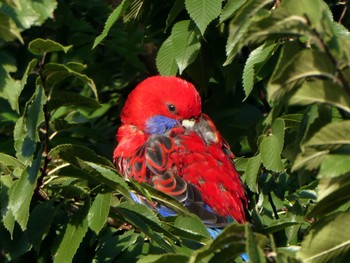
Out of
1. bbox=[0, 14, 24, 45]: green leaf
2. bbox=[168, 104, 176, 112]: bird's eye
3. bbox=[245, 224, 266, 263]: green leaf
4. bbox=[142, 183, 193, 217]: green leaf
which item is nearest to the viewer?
bbox=[245, 224, 266, 263]: green leaf

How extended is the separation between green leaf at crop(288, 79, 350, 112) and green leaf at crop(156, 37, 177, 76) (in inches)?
68.6

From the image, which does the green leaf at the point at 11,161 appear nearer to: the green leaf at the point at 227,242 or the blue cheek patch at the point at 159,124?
the green leaf at the point at 227,242

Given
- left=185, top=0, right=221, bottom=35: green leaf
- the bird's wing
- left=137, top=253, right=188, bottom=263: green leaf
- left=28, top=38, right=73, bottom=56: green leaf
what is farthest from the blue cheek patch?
left=137, top=253, right=188, bottom=263: green leaf

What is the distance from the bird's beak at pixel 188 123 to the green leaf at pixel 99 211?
→ 168cm

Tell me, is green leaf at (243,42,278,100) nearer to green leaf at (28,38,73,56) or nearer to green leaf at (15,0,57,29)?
green leaf at (15,0,57,29)

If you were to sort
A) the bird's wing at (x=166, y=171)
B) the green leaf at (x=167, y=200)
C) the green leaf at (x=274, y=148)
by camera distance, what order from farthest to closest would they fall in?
1. the bird's wing at (x=166, y=171)
2. the green leaf at (x=274, y=148)
3. the green leaf at (x=167, y=200)

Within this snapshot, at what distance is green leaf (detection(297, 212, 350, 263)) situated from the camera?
1410mm

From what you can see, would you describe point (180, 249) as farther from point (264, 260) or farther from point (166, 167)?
point (166, 167)

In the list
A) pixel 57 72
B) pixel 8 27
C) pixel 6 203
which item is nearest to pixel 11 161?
pixel 6 203

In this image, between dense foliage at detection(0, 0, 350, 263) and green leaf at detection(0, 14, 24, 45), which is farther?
green leaf at detection(0, 14, 24, 45)

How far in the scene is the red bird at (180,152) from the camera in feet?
9.94

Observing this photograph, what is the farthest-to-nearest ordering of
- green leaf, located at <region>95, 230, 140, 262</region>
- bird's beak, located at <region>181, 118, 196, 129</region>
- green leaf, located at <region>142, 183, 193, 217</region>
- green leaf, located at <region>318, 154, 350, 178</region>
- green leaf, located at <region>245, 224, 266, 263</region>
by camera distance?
bird's beak, located at <region>181, 118, 196, 129</region> < green leaf, located at <region>95, 230, 140, 262</region> < green leaf, located at <region>142, 183, 193, 217</region> < green leaf, located at <region>318, 154, 350, 178</region> < green leaf, located at <region>245, 224, 266, 263</region>

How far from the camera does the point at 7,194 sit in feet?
6.75

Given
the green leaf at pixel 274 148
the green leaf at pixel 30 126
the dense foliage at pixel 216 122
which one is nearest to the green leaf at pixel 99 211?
the dense foliage at pixel 216 122
